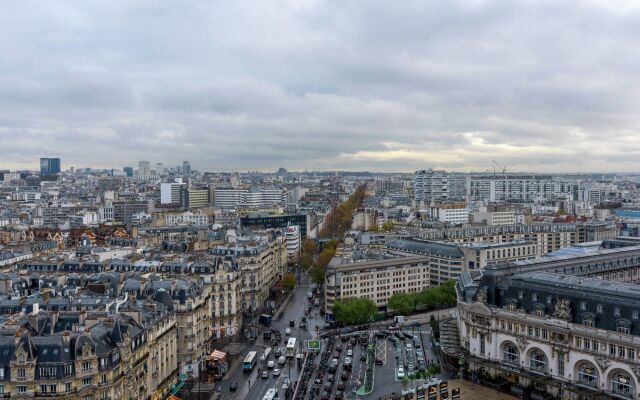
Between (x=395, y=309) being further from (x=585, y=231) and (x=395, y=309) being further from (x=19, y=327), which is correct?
(x=585, y=231)

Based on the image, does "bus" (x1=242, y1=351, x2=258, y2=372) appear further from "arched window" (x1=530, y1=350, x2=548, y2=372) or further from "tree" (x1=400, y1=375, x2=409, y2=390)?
"arched window" (x1=530, y1=350, x2=548, y2=372)

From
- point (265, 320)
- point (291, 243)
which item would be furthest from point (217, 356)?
point (291, 243)

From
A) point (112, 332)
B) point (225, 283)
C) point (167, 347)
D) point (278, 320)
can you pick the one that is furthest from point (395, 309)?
point (112, 332)

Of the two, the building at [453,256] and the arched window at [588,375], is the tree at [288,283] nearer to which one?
the building at [453,256]

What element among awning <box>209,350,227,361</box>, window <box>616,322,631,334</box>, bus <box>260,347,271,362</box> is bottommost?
bus <box>260,347,271,362</box>

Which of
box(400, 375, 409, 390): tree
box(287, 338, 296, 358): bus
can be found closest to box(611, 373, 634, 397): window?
box(400, 375, 409, 390): tree

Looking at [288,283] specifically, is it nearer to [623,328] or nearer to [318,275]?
[318,275]
